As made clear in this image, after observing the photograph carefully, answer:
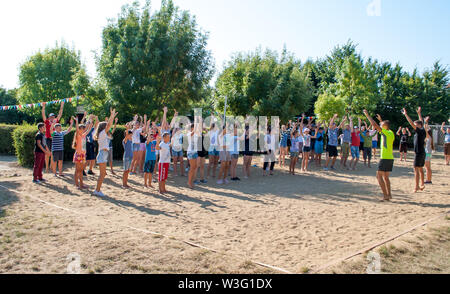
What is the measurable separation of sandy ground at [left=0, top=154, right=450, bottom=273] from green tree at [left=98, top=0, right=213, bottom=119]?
7434 mm

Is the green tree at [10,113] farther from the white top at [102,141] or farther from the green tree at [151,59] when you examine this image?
the white top at [102,141]

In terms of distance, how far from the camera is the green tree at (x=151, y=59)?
1753cm

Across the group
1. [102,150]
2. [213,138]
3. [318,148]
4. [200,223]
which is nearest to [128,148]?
[102,150]

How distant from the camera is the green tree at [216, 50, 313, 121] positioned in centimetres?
2069

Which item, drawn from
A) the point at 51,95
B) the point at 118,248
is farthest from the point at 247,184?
the point at 51,95

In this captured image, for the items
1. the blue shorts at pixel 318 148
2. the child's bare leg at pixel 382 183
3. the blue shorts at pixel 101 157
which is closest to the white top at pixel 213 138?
the blue shorts at pixel 101 157

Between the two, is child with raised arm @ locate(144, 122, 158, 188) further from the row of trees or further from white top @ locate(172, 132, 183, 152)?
the row of trees

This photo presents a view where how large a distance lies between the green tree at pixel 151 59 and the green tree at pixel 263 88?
246 cm

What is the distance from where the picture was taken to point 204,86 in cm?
2059

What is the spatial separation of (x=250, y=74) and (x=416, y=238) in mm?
16507

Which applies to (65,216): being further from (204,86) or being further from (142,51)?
(204,86)

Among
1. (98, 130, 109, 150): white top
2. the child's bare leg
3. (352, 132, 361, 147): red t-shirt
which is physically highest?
(352, 132, 361, 147): red t-shirt

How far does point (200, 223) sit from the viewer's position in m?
6.77

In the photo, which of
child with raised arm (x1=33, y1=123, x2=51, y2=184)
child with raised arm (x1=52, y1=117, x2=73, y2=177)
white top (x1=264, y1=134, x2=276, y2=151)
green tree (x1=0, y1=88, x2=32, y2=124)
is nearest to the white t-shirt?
child with raised arm (x1=52, y1=117, x2=73, y2=177)
